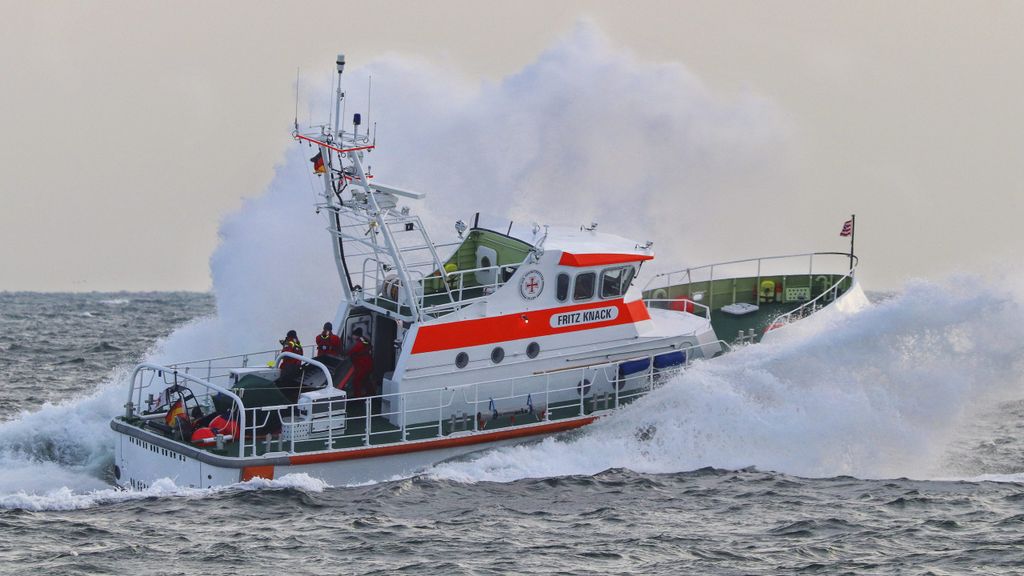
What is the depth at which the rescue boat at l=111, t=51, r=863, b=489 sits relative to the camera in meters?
18.5

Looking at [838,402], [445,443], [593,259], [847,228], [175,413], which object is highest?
[847,228]

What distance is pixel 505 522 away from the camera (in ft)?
55.3

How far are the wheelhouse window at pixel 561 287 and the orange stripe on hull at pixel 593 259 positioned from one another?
0.23 m

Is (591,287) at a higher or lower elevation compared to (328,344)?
higher

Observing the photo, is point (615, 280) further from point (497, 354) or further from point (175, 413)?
point (175, 413)

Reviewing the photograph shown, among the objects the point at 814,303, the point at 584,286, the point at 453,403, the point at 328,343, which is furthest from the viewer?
the point at 814,303

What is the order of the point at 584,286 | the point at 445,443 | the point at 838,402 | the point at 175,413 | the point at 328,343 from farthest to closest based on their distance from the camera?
the point at 584,286 → the point at 328,343 → the point at 838,402 → the point at 445,443 → the point at 175,413

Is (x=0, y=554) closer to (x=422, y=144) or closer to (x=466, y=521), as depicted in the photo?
(x=466, y=521)

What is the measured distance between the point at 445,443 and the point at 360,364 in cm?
182

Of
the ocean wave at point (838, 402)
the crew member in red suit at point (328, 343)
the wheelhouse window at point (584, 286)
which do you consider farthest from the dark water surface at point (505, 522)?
the crew member in red suit at point (328, 343)

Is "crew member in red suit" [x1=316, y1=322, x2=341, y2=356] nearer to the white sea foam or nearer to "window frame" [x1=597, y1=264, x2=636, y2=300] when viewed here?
the white sea foam

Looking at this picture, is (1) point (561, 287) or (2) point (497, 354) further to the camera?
(1) point (561, 287)

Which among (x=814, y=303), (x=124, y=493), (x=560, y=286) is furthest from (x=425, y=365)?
(x=814, y=303)

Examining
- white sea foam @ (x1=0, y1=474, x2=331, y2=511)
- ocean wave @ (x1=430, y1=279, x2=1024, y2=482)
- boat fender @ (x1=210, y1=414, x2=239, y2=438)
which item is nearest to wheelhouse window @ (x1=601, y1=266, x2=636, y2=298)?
ocean wave @ (x1=430, y1=279, x2=1024, y2=482)
